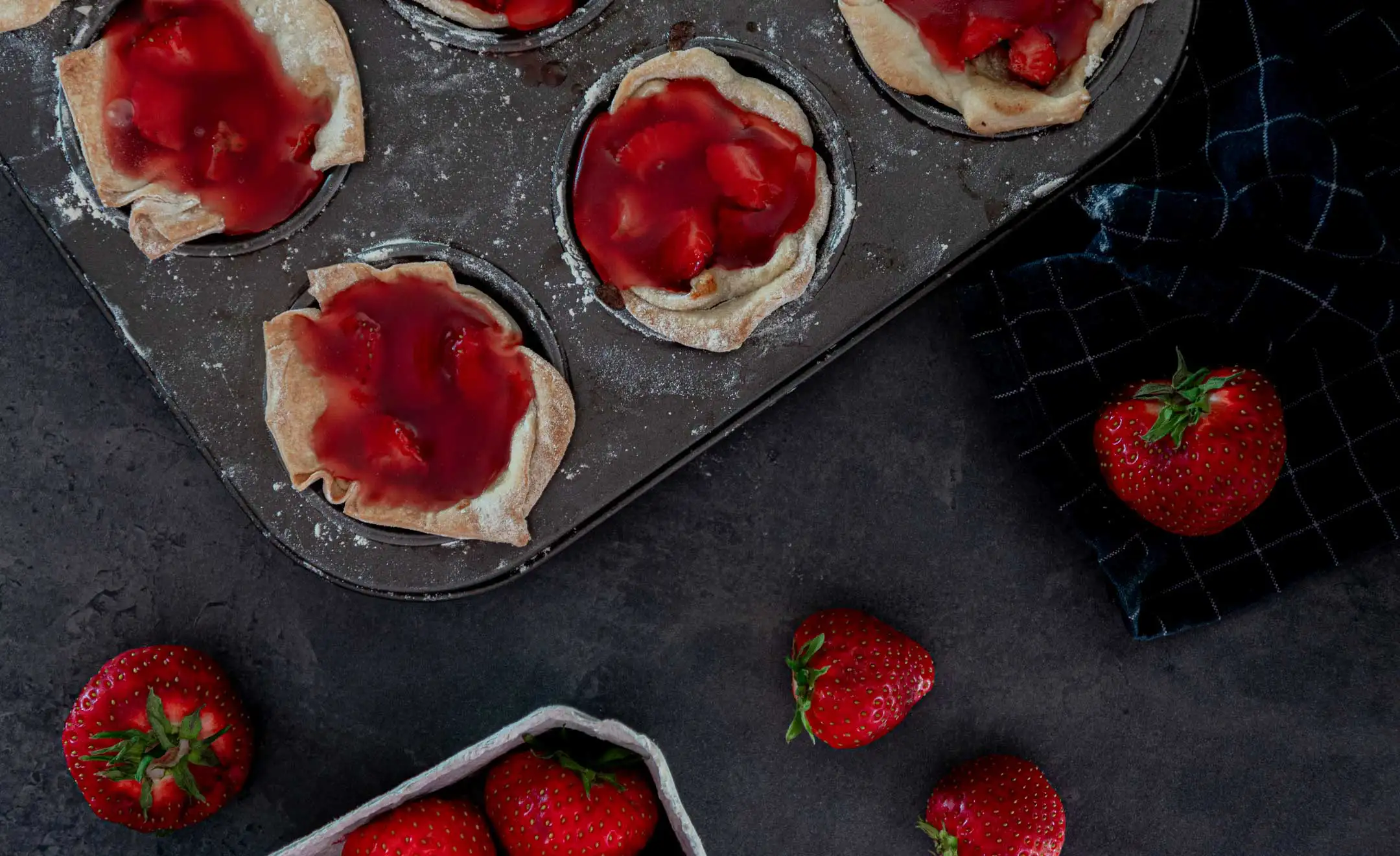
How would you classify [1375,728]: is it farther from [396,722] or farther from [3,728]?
[3,728]

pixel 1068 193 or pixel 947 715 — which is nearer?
pixel 1068 193

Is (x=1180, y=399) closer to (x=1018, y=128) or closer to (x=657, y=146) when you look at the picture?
(x=1018, y=128)

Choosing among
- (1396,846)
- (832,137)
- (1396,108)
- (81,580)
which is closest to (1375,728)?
(1396,846)

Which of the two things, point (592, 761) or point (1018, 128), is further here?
point (592, 761)

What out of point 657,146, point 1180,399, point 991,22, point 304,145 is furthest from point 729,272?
point 1180,399

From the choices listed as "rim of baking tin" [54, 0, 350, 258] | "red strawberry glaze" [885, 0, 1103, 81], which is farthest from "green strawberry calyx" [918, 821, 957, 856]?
"rim of baking tin" [54, 0, 350, 258]

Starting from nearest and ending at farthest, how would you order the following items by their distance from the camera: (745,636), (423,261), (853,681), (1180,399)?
1. (423,261)
2. (1180,399)
3. (853,681)
4. (745,636)
